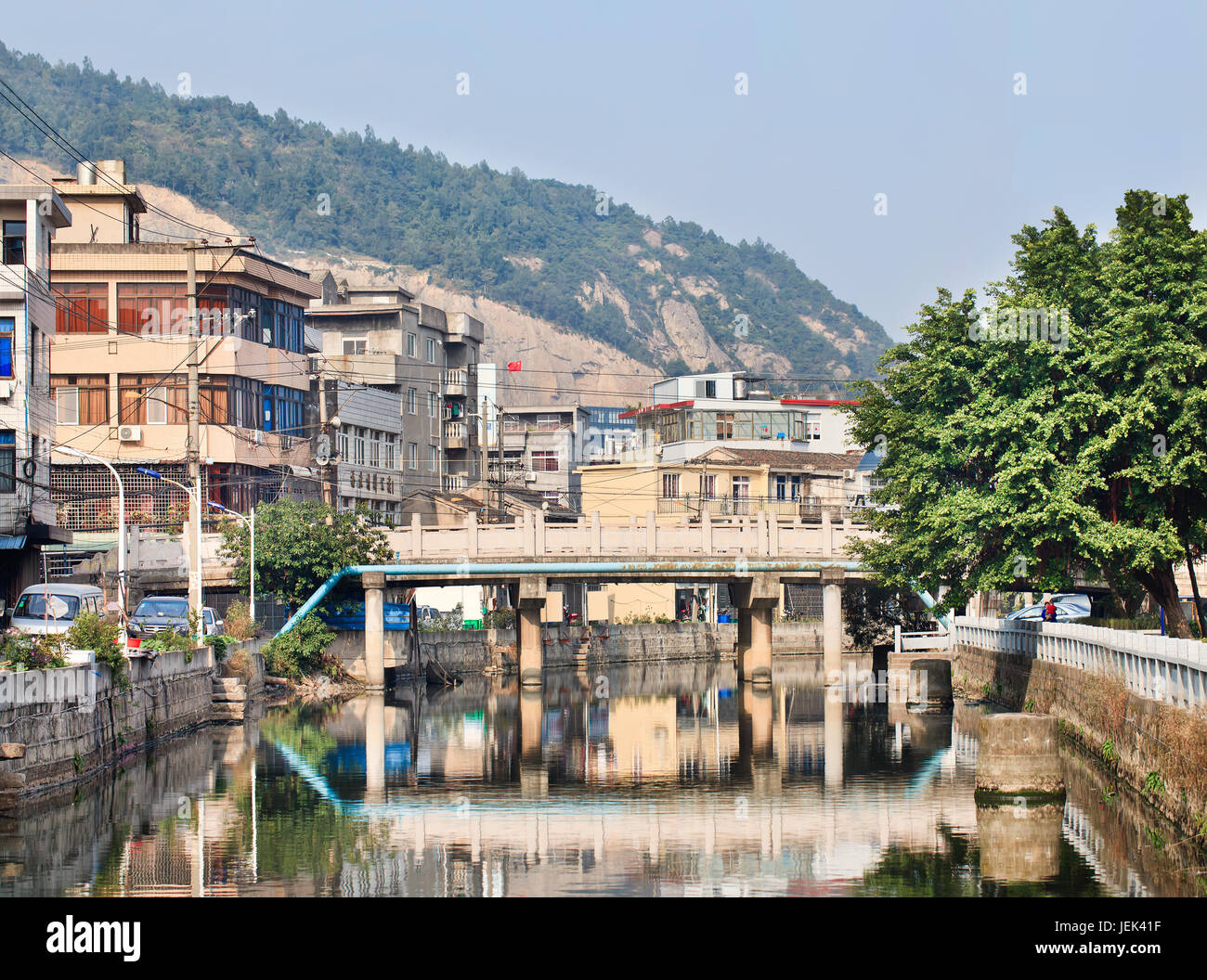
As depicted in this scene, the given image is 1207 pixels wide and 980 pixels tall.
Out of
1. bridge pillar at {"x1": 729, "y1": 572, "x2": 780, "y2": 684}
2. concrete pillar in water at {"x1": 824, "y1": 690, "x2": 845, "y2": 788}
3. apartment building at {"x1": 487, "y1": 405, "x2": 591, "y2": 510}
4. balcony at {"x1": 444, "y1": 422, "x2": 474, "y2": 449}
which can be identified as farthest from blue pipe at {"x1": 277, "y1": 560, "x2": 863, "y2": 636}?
apartment building at {"x1": 487, "y1": 405, "x2": 591, "y2": 510}

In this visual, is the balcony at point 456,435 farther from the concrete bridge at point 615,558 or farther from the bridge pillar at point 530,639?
the concrete bridge at point 615,558

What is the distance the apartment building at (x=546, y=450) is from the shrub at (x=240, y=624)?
50.0 metres

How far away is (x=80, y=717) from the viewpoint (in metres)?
32.3

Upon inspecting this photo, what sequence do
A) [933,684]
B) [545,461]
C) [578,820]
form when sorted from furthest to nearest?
[545,461], [933,684], [578,820]

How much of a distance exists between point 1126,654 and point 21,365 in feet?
108

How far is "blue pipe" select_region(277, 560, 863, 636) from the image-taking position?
5988cm

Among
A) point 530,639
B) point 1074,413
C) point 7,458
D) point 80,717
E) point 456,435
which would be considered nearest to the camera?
point 80,717

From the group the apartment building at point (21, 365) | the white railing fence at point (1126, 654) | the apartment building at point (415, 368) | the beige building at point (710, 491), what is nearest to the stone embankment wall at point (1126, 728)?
the white railing fence at point (1126, 654)

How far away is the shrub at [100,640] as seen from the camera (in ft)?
110

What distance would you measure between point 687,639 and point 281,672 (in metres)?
36.5

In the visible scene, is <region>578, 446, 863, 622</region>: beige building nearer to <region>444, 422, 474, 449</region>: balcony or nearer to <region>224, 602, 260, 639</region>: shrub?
<region>444, 422, 474, 449</region>: balcony

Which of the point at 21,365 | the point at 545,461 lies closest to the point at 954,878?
the point at 21,365

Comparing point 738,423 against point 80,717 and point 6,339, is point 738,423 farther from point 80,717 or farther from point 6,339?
point 80,717

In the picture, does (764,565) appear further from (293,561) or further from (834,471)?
(834,471)
